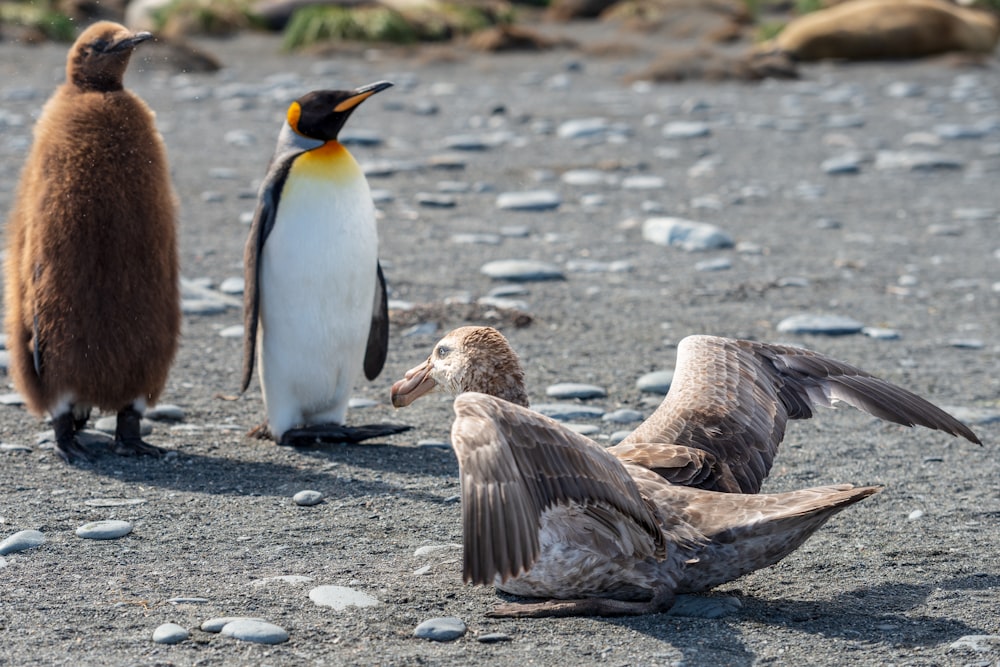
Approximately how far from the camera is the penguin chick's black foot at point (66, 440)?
4.91 metres

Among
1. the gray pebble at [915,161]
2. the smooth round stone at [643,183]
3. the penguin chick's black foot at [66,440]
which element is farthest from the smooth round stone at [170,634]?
the gray pebble at [915,161]

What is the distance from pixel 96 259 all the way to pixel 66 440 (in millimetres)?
645

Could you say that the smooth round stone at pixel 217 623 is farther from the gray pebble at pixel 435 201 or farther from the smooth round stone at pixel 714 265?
the gray pebble at pixel 435 201

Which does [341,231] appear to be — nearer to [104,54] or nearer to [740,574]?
[104,54]

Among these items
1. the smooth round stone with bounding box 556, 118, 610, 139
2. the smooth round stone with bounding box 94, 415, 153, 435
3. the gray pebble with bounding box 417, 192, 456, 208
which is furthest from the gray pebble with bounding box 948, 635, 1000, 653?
the smooth round stone with bounding box 556, 118, 610, 139

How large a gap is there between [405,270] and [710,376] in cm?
405

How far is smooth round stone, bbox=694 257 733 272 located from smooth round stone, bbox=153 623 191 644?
517 cm

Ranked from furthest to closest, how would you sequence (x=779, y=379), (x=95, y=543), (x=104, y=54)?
(x=104, y=54), (x=779, y=379), (x=95, y=543)

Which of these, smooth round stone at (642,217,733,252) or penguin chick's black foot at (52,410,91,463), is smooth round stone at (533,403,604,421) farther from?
smooth round stone at (642,217,733,252)

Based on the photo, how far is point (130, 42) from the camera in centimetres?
499

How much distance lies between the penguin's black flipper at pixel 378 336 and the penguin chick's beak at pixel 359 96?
0.76m

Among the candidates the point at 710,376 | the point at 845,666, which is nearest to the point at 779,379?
the point at 710,376

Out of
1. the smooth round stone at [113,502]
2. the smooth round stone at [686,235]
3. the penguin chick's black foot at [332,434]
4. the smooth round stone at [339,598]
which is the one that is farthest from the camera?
the smooth round stone at [686,235]

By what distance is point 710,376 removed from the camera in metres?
4.21
